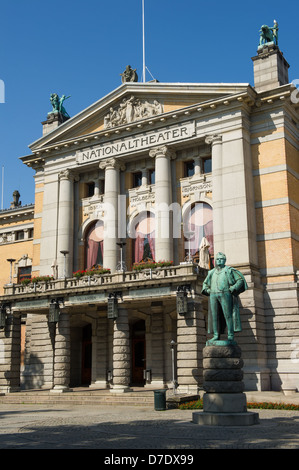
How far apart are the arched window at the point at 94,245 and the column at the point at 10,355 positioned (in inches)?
299

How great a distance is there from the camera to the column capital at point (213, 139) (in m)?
36.8

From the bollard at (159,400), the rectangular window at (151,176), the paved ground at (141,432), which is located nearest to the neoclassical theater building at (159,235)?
the rectangular window at (151,176)

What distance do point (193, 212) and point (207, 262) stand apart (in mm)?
5852

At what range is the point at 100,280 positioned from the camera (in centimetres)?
3391

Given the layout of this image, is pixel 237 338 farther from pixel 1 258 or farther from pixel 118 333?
pixel 1 258

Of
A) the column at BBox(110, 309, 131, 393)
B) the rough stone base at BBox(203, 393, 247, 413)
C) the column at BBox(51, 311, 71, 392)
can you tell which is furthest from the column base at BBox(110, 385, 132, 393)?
the rough stone base at BBox(203, 393, 247, 413)

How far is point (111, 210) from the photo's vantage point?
40.3m

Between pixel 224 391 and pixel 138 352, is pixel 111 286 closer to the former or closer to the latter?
pixel 138 352

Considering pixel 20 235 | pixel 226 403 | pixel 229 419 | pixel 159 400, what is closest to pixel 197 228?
pixel 159 400

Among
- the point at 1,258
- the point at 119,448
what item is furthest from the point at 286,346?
the point at 1,258

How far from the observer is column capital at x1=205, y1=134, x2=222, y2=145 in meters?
36.8

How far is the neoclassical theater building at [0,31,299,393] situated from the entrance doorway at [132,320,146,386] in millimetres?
102

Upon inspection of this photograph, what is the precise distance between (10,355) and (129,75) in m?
23.5

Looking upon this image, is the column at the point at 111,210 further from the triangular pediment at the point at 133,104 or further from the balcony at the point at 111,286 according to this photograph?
the balcony at the point at 111,286
